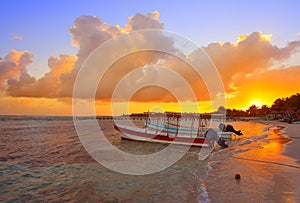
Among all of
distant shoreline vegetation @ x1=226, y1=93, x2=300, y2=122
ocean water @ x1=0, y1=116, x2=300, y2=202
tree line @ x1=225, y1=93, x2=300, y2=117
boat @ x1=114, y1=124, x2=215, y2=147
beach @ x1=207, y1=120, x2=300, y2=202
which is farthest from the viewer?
tree line @ x1=225, y1=93, x2=300, y2=117

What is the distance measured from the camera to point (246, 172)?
1151cm

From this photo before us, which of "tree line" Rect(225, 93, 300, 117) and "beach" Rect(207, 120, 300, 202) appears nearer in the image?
"beach" Rect(207, 120, 300, 202)

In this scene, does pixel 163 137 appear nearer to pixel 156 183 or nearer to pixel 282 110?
pixel 156 183

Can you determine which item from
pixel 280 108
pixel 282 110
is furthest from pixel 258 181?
pixel 280 108

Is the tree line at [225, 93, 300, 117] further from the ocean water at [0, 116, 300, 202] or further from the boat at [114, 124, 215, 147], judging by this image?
the ocean water at [0, 116, 300, 202]

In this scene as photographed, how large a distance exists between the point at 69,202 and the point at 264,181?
8117 mm

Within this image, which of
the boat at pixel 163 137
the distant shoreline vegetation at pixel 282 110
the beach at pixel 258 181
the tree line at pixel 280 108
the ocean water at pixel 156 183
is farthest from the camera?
the tree line at pixel 280 108

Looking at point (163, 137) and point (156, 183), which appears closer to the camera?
point (156, 183)

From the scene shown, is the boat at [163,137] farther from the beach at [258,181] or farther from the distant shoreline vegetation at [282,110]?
the distant shoreline vegetation at [282,110]

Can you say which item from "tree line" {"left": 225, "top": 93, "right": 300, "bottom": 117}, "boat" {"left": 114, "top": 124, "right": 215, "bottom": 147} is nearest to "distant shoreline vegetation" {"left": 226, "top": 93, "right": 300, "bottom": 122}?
"tree line" {"left": 225, "top": 93, "right": 300, "bottom": 117}

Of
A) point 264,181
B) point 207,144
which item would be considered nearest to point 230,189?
point 264,181

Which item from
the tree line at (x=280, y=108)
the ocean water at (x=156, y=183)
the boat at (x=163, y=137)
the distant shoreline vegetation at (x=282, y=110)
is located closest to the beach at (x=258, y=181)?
the ocean water at (x=156, y=183)

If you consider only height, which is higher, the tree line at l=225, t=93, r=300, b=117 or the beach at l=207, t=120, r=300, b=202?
the tree line at l=225, t=93, r=300, b=117

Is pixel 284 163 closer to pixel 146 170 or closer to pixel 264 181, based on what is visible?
pixel 264 181
